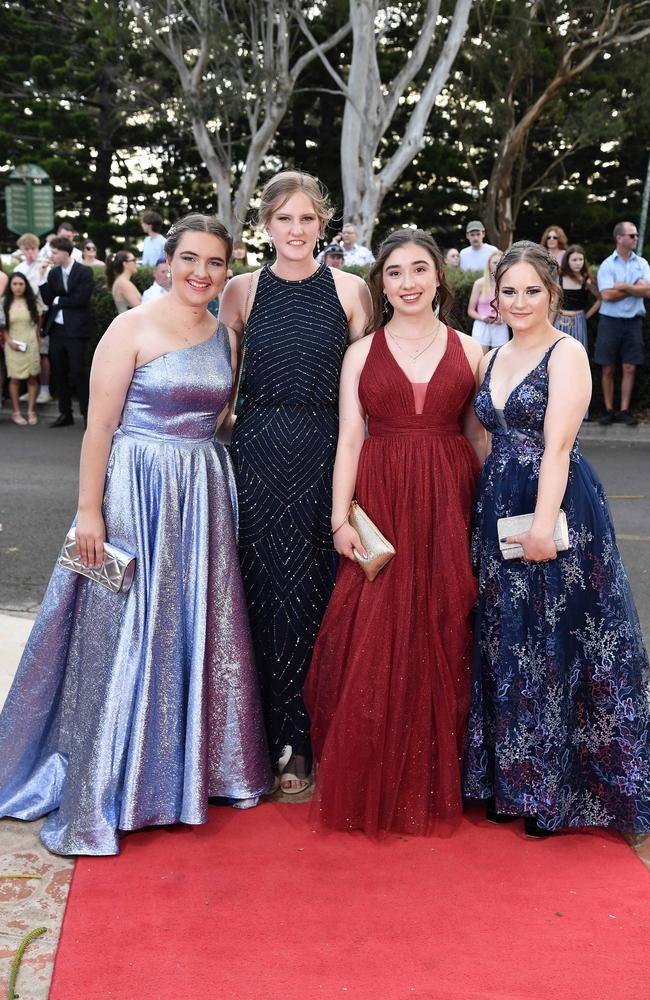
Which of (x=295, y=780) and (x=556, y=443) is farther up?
(x=556, y=443)

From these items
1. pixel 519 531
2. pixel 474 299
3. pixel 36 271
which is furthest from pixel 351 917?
pixel 36 271

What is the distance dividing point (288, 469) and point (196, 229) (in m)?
0.86

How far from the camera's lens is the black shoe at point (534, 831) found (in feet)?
11.1

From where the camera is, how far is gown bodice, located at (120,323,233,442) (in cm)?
338

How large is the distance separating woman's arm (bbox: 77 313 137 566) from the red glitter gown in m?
0.80

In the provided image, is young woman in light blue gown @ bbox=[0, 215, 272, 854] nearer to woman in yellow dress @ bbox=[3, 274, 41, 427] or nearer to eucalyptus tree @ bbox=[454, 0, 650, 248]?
woman in yellow dress @ bbox=[3, 274, 41, 427]

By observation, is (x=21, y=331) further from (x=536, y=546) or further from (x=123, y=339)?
(x=536, y=546)

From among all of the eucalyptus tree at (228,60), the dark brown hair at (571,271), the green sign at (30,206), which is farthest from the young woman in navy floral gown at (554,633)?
the green sign at (30,206)

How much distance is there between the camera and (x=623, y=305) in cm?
1105

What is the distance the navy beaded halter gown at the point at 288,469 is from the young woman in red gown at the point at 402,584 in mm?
109

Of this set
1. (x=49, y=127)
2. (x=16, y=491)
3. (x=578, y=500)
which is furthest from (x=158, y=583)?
(x=49, y=127)

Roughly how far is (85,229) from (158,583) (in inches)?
1008

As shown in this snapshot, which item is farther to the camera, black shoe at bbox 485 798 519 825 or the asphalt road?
the asphalt road

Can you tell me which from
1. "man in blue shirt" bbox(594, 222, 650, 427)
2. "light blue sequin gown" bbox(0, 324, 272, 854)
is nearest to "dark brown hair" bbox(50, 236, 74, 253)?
"man in blue shirt" bbox(594, 222, 650, 427)
